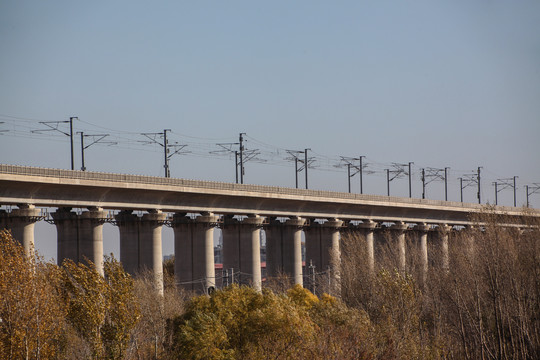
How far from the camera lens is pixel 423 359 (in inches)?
1789

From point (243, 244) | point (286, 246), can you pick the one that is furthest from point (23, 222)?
point (286, 246)

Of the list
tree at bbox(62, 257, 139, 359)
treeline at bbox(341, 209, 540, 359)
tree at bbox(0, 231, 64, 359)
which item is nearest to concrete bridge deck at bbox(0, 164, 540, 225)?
treeline at bbox(341, 209, 540, 359)

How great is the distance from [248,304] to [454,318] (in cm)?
1793

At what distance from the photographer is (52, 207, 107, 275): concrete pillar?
249 ft

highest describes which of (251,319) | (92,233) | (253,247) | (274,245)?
(92,233)

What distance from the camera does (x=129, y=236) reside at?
274ft

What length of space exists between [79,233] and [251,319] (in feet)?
88.4

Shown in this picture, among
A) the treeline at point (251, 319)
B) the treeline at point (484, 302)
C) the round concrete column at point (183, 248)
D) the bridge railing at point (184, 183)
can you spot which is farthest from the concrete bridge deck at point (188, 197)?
the treeline at point (251, 319)

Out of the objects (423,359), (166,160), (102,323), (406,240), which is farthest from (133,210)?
(406,240)

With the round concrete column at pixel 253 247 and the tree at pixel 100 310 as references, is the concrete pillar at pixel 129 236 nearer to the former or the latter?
the round concrete column at pixel 253 247

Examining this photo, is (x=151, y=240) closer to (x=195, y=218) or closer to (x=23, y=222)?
A: (x=195, y=218)

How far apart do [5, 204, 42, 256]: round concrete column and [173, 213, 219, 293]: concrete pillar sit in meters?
20.9

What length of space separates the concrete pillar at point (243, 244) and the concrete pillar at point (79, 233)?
22425 mm

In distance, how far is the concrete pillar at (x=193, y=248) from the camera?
292ft
